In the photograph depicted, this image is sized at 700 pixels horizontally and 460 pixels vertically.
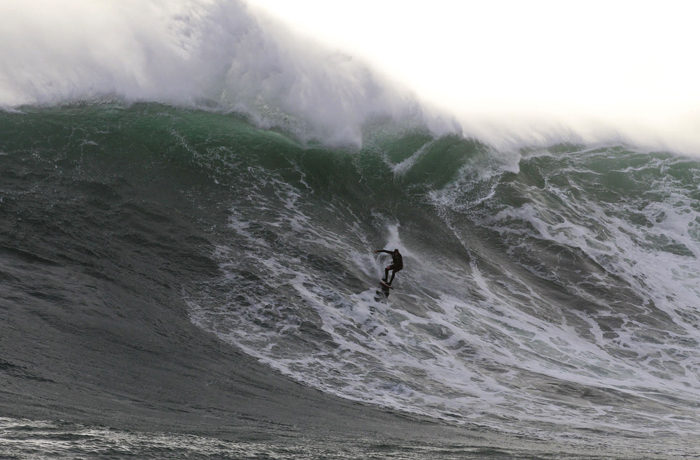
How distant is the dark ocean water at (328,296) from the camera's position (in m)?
5.86

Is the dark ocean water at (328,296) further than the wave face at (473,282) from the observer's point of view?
No

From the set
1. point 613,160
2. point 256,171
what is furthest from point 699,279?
point 256,171

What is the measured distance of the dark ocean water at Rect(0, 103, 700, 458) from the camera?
586cm

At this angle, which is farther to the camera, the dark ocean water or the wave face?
the wave face

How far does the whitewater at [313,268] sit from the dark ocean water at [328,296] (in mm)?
50

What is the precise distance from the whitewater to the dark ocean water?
50 millimetres

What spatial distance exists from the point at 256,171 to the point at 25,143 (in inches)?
174

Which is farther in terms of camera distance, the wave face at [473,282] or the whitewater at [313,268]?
the wave face at [473,282]

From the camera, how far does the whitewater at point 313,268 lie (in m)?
6.15

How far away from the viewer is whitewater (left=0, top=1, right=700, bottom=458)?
20.2ft

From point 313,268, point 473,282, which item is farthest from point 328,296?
point 473,282

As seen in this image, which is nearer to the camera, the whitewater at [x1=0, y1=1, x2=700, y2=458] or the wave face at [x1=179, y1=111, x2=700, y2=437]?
the whitewater at [x1=0, y1=1, x2=700, y2=458]

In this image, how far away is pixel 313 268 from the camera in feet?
37.9

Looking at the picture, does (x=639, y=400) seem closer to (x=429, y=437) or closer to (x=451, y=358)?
(x=451, y=358)
